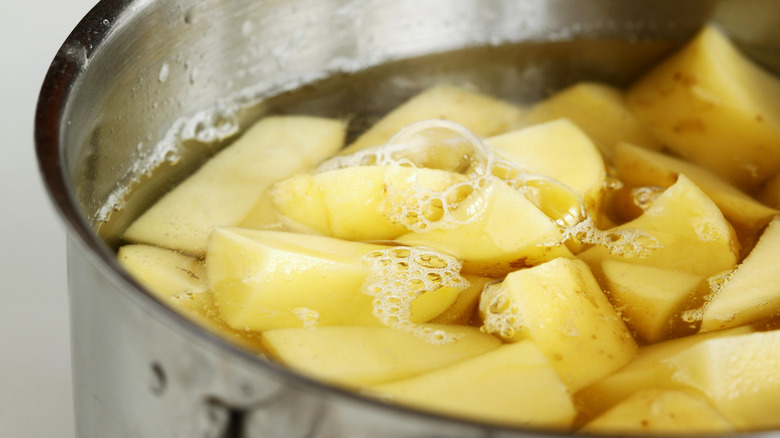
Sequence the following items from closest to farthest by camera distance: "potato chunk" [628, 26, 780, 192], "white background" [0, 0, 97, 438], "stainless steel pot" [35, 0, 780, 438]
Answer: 1. "stainless steel pot" [35, 0, 780, 438]
2. "white background" [0, 0, 97, 438]
3. "potato chunk" [628, 26, 780, 192]

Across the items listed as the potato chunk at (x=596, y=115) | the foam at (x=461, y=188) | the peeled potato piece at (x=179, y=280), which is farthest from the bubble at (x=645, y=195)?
the peeled potato piece at (x=179, y=280)

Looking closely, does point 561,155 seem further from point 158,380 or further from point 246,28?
point 158,380

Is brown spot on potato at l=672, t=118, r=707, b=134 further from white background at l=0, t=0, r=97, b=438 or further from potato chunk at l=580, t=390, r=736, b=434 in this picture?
white background at l=0, t=0, r=97, b=438

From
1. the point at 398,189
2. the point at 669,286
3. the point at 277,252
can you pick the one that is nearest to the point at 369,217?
the point at 398,189

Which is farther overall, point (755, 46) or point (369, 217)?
point (755, 46)

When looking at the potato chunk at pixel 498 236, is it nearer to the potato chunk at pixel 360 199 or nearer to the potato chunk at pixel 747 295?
the potato chunk at pixel 360 199

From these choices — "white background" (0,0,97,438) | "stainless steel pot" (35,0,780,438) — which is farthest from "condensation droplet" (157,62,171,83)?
"white background" (0,0,97,438)

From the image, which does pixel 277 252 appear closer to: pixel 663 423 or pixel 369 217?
pixel 369 217
